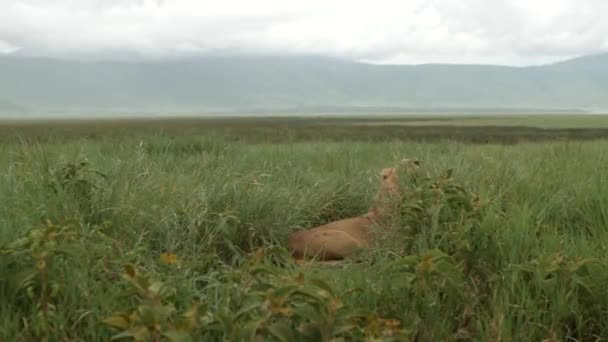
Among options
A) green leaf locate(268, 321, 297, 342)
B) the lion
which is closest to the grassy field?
green leaf locate(268, 321, 297, 342)

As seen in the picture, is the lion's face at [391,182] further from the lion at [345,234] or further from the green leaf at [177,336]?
the green leaf at [177,336]

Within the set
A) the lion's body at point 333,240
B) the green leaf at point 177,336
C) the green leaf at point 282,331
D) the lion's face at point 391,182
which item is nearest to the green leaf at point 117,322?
the green leaf at point 177,336

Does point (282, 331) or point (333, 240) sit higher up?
point (282, 331)

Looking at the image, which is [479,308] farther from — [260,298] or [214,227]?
[214,227]

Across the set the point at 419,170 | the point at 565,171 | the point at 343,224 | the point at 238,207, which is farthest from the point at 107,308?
the point at 565,171

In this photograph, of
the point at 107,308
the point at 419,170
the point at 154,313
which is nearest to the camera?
the point at 154,313

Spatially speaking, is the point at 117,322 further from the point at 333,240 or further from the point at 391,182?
the point at 391,182

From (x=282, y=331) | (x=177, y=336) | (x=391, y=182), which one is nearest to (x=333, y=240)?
(x=391, y=182)

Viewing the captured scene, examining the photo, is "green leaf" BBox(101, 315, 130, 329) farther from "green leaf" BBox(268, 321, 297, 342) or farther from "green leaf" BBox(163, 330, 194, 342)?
"green leaf" BBox(268, 321, 297, 342)

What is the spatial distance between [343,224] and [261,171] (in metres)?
2.01

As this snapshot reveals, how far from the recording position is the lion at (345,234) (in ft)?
14.9

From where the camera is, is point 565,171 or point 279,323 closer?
point 279,323

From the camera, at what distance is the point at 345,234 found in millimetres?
4656

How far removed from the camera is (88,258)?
133 inches
